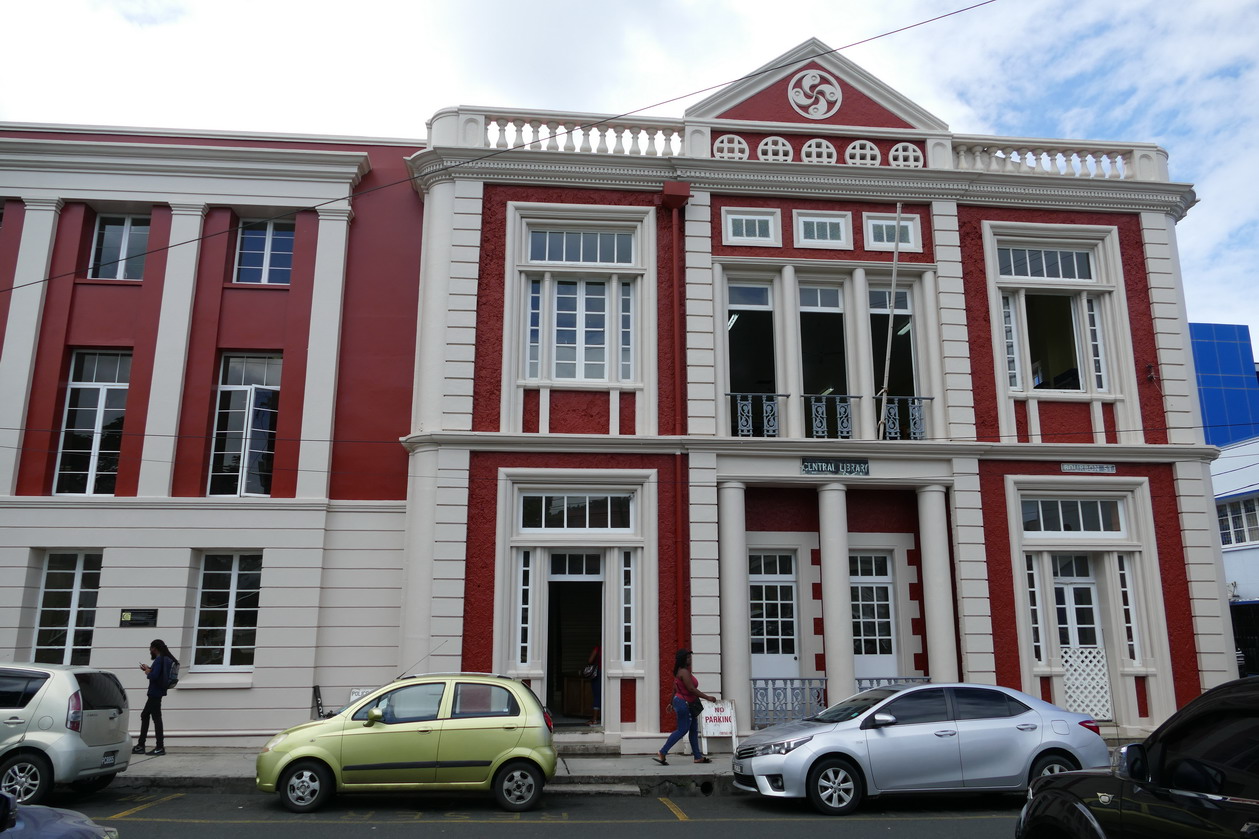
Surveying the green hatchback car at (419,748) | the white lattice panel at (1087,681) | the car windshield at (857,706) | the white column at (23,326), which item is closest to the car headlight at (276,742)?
the green hatchback car at (419,748)

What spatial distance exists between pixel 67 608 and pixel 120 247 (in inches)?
248

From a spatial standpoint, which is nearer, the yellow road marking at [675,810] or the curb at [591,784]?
the yellow road marking at [675,810]

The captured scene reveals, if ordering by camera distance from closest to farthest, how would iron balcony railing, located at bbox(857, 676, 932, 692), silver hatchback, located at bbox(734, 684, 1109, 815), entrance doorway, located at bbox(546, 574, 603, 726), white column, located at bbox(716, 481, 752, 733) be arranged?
silver hatchback, located at bbox(734, 684, 1109, 815) < white column, located at bbox(716, 481, 752, 733) < iron balcony railing, located at bbox(857, 676, 932, 692) < entrance doorway, located at bbox(546, 574, 603, 726)

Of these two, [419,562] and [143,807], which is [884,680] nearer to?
[419,562]

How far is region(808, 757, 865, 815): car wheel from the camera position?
1009cm

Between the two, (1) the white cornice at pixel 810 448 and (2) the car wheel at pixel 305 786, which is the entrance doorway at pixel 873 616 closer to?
(1) the white cornice at pixel 810 448

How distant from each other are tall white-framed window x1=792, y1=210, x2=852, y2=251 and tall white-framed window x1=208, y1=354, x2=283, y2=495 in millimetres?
9393

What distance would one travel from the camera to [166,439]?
1533cm

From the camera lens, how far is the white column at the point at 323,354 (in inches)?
606

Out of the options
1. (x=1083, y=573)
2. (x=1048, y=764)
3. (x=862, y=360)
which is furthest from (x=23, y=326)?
(x=1083, y=573)

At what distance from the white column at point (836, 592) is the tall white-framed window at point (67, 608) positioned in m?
11.7

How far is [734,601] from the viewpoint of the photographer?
47.8ft

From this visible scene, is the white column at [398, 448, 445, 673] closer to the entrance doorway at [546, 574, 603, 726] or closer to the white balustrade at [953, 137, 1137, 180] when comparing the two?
the entrance doorway at [546, 574, 603, 726]

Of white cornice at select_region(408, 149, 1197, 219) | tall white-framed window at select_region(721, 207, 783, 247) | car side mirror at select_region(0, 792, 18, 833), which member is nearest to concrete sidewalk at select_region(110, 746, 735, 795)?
car side mirror at select_region(0, 792, 18, 833)
